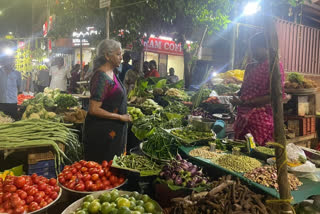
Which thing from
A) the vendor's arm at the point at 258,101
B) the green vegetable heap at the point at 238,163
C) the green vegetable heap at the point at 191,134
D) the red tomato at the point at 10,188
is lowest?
the red tomato at the point at 10,188

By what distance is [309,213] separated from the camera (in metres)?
1.79

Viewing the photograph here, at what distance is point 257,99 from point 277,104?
202 cm

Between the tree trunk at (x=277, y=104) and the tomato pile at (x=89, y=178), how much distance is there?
165 cm

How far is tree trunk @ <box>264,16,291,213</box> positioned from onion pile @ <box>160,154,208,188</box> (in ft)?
2.83

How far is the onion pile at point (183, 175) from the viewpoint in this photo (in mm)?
2156

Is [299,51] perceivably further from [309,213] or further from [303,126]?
[309,213]

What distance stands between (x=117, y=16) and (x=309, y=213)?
782cm

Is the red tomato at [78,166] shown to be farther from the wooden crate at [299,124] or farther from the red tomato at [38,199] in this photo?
the wooden crate at [299,124]

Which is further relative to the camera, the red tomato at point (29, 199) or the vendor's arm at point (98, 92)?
the vendor's arm at point (98, 92)

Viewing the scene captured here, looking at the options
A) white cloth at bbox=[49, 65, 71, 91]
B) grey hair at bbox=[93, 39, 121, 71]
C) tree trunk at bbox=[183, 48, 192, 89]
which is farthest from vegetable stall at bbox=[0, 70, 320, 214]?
white cloth at bbox=[49, 65, 71, 91]

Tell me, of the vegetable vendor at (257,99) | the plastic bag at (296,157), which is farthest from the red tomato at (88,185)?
the vegetable vendor at (257,99)

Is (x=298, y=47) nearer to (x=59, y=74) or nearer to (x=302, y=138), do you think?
(x=302, y=138)

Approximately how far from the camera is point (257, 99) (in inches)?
128

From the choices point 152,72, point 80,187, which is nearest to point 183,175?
point 80,187
